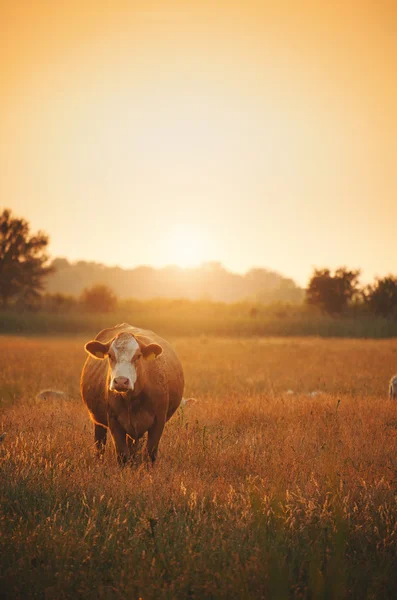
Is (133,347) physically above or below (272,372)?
above

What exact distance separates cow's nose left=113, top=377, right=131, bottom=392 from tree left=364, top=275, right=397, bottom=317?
51.1 metres

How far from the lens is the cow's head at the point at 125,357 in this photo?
6016 millimetres

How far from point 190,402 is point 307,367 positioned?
9.22 meters

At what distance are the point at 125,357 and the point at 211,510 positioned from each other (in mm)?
2172

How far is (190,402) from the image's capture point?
11633 millimetres

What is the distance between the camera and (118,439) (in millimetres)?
6824

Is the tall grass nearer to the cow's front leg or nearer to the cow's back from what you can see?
the cow's back

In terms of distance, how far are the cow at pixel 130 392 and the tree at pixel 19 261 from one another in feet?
180

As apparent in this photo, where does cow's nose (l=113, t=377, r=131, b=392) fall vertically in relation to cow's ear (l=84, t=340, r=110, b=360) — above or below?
below

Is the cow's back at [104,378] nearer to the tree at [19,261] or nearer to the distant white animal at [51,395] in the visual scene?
the distant white animal at [51,395]

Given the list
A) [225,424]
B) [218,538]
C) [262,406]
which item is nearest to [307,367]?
[262,406]

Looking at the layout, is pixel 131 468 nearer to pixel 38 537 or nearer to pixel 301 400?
pixel 38 537

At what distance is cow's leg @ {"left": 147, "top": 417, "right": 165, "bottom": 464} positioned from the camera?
22.6ft

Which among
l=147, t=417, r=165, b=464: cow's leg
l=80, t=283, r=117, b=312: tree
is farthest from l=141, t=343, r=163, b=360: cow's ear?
l=80, t=283, r=117, b=312: tree
